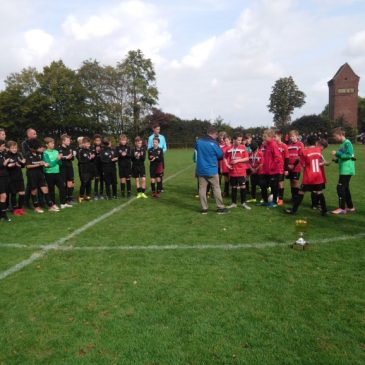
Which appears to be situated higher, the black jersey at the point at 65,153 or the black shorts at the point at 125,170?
the black jersey at the point at 65,153

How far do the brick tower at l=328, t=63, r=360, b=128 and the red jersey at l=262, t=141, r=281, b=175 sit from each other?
241 feet

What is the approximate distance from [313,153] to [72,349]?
680 centimetres

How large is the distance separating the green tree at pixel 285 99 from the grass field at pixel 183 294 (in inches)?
3014

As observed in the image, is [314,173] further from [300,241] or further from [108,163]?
[108,163]

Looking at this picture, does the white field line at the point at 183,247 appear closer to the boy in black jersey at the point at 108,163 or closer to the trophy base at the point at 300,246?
the trophy base at the point at 300,246

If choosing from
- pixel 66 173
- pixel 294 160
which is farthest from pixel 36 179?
pixel 294 160

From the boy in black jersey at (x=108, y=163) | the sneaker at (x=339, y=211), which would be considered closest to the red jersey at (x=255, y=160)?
the sneaker at (x=339, y=211)

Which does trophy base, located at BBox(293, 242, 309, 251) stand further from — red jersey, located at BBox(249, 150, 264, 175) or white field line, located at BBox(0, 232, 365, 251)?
red jersey, located at BBox(249, 150, 264, 175)

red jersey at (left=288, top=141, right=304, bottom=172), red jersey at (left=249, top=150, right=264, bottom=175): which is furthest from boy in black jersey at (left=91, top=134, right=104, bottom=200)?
red jersey at (left=288, top=141, right=304, bottom=172)

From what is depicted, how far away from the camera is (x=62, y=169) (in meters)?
10.4

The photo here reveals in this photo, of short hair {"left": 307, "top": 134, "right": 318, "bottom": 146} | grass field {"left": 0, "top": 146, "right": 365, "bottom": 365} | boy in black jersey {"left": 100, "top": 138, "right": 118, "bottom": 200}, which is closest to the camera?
grass field {"left": 0, "top": 146, "right": 365, "bottom": 365}

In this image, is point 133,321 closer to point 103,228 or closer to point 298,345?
point 298,345

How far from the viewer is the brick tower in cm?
7550

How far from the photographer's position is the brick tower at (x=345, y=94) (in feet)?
248
